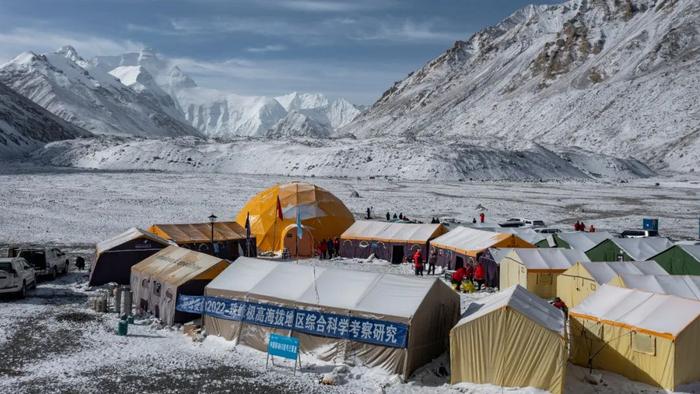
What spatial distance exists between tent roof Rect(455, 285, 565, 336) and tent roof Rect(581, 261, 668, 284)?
5.02m

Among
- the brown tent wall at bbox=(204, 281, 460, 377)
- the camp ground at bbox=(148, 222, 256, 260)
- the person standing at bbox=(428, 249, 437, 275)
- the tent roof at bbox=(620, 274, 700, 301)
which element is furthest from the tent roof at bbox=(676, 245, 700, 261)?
the camp ground at bbox=(148, 222, 256, 260)

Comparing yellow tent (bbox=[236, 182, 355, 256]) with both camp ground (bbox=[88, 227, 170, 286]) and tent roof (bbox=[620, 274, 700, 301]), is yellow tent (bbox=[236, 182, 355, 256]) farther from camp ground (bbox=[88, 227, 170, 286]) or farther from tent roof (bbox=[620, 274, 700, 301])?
tent roof (bbox=[620, 274, 700, 301])

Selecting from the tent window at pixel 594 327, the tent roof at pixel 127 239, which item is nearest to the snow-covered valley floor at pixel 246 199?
the tent roof at pixel 127 239

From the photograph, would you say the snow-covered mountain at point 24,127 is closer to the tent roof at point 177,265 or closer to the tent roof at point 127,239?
the tent roof at point 127,239

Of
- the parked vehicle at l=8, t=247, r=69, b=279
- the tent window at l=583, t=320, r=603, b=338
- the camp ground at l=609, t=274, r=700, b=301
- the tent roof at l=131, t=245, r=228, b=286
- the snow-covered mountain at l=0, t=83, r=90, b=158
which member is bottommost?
the parked vehicle at l=8, t=247, r=69, b=279

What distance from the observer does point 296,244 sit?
107ft

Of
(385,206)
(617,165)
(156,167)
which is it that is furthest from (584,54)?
(385,206)

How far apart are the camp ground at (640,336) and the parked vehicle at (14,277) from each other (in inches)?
684

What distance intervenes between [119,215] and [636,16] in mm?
165630

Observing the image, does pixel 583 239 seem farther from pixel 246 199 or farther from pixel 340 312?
pixel 246 199

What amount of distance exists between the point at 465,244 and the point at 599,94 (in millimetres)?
128548

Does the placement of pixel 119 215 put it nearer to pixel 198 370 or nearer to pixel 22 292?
pixel 22 292

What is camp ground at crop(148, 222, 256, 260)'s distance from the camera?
28.5 metres

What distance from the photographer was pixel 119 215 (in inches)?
1838
